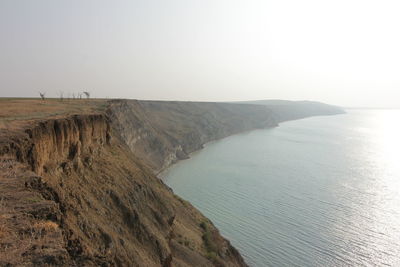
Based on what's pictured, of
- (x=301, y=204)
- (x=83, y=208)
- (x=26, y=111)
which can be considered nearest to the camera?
(x=83, y=208)

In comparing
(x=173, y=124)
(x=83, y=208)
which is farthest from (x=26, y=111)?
(x=173, y=124)

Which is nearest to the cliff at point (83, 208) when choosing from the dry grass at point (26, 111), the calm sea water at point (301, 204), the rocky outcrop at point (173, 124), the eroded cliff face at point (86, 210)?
the eroded cliff face at point (86, 210)

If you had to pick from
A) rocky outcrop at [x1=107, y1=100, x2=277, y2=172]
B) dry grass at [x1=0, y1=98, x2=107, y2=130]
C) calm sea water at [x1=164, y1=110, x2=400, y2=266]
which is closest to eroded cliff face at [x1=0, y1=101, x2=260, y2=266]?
dry grass at [x1=0, y1=98, x2=107, y2=130]

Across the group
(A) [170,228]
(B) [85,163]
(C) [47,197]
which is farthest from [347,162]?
(C) [47,197]

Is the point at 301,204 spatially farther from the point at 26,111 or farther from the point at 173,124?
the point at 173,124

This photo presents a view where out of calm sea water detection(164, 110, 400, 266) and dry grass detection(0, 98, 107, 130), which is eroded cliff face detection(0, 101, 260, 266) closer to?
dry grass detection(0, 98, 107, 130)
